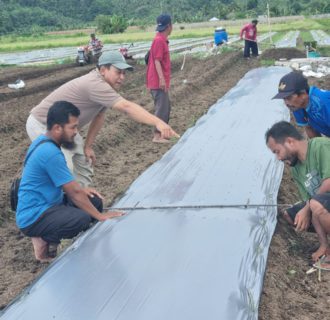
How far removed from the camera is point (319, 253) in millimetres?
3523

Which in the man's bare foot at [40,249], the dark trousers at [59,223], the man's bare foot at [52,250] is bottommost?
the man's bare foot at [52,250]

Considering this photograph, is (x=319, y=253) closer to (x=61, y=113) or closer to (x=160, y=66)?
(x=61, y=113)

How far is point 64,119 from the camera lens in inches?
133

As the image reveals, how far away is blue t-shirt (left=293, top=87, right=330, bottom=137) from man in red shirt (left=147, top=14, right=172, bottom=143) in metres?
2.98

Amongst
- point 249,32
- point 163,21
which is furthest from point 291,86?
point 249,32

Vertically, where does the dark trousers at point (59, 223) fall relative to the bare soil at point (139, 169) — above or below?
above

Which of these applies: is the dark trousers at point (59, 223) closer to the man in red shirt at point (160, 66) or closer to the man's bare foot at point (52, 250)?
the man's bare foot at point (52, 250)

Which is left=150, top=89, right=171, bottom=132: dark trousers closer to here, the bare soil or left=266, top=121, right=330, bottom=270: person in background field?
the bare soil

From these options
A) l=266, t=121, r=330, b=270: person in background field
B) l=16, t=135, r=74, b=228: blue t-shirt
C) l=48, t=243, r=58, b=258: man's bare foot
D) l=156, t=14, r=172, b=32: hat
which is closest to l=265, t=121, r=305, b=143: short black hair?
l=266, t=121, r=330, b=270: person in background field

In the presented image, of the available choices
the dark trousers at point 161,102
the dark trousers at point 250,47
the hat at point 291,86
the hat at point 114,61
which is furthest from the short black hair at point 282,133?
the dark trousers at point 250,47

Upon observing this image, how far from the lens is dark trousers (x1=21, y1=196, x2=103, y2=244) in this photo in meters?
3.52

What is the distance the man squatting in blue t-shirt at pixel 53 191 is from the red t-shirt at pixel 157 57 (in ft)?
10.2

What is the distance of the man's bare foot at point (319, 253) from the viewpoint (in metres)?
3.49

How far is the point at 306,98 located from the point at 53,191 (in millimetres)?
1894
